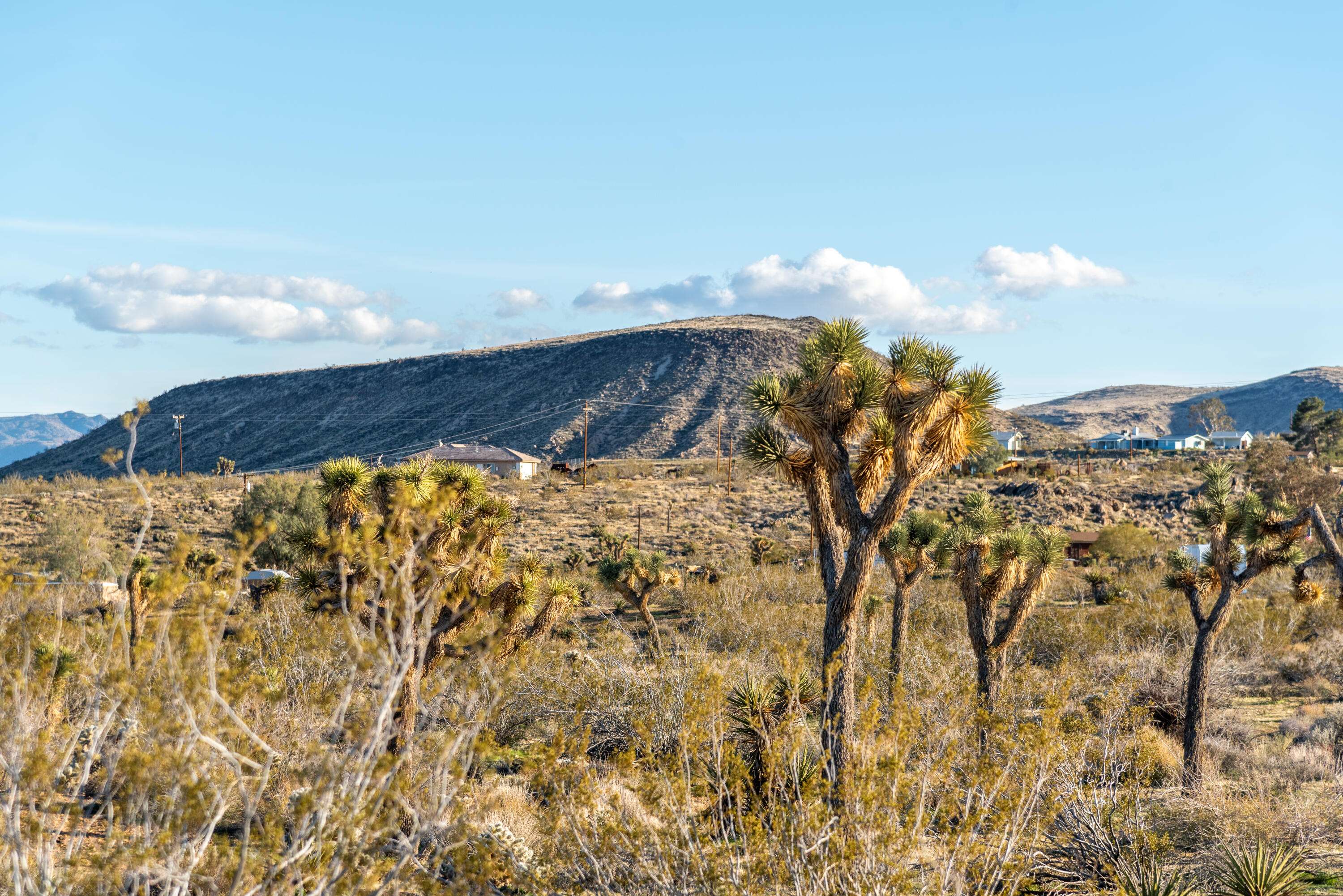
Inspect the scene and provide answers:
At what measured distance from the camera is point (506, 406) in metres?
89.6

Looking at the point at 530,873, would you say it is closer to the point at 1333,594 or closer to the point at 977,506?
the point at 977,506

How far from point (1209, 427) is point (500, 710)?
125 metres

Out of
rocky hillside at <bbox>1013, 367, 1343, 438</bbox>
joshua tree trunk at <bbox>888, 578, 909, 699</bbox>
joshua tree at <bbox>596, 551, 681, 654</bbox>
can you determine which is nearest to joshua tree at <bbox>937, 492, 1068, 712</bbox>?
joshua tree trunk at <bbox>888, 578, 909, 699</bbox>

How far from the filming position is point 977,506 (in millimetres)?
16375

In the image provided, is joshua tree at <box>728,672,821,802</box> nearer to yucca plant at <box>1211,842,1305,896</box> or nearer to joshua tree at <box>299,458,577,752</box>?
joshua tree at <box>299,458,577,752</box>

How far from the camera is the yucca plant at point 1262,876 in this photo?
854 centimetres

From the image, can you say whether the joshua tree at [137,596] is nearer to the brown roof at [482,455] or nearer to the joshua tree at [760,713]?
the joshua tree at [760,713]

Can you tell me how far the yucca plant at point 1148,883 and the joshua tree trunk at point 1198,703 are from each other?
563 cm

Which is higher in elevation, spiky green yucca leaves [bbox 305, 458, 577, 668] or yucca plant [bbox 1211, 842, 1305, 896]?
spiky green yucca leaves [bbox 305, 458, 577, 668]

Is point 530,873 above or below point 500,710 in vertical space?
above

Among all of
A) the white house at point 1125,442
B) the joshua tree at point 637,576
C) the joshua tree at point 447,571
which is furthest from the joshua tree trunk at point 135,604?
the white house at point 1125,442

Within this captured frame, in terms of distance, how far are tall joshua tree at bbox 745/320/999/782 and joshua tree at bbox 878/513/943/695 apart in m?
6.56

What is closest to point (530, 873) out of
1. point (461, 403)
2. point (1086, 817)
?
point (1086, 817)

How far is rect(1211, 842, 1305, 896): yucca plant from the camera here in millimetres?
8539
